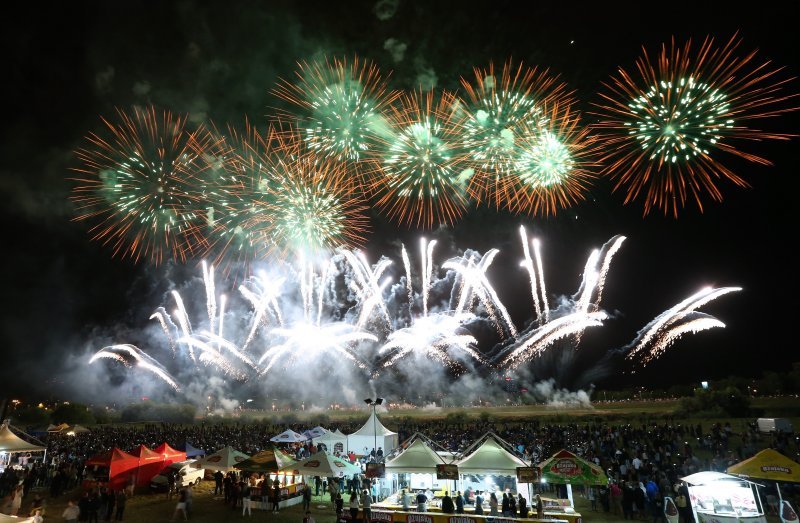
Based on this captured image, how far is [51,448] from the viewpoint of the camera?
34.7 meters

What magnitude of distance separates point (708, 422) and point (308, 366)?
5711cm

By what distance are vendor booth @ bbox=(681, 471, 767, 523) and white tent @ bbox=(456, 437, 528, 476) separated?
17.5 ft

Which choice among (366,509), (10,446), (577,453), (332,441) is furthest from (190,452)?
(577,453)

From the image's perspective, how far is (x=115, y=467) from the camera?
19.8 m

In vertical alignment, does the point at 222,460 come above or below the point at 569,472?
above

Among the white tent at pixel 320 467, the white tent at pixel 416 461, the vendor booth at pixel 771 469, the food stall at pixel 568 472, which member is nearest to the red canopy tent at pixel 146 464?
the white tent at pixel 320 467

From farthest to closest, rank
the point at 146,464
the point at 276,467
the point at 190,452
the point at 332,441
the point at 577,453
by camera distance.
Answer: the point at 332,441 → the point at 190,452 → the point at 577,453 → the point at 146,464 → the point at 276,467

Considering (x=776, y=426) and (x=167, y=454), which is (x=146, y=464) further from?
(x=776, y=426)

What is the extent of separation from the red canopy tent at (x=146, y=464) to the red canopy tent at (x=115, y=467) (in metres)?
0.33

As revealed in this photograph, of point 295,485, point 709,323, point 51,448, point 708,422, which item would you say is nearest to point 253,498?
point 295,485

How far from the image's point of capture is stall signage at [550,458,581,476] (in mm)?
16016

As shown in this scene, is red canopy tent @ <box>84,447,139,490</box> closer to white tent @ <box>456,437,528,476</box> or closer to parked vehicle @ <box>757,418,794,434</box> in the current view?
white tent @ <box>456,437,528,476</box>

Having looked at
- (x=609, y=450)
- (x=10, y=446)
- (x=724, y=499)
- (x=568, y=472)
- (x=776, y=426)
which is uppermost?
(x=776, y=426)

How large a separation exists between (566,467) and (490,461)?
2.68 meters
